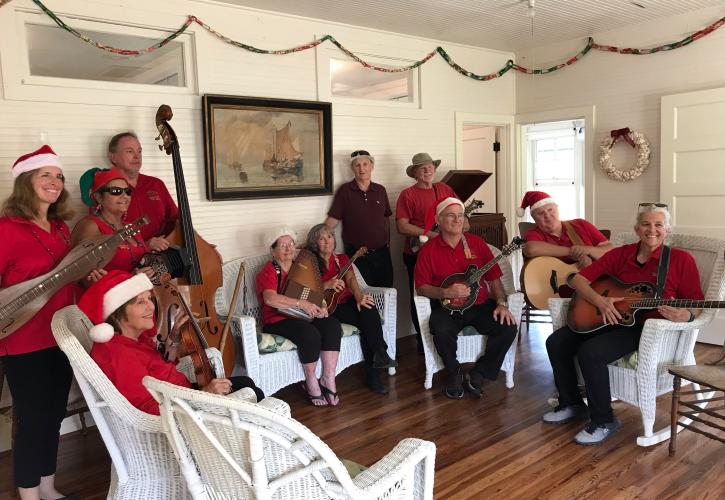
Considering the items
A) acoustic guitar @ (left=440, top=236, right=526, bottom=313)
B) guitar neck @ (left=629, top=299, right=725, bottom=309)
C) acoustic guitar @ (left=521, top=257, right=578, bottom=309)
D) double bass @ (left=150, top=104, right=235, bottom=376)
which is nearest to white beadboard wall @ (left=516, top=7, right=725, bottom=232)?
acoustic guitar @ (left=521, top=257, right=578, bottom=309)

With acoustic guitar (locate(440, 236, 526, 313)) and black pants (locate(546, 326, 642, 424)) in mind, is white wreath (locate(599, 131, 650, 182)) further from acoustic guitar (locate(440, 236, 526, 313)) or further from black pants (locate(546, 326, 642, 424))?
black pants (locate(546, 326, 642, 424))

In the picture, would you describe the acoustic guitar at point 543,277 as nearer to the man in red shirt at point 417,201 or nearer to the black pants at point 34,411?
the man in red shirt at point 417,201

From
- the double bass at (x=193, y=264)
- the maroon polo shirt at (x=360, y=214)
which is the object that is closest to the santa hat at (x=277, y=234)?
the double bass at (x=193, y=264)

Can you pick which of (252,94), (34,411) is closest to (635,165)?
(252,94)

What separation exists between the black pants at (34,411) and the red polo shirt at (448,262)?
2152 mm

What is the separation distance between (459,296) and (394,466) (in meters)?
2.06

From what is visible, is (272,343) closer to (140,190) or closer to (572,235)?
(140,190)

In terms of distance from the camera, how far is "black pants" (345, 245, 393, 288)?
173 inches

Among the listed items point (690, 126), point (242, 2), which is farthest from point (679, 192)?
point (242, 2)

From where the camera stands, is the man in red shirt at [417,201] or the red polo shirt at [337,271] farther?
the man in red shirt at [417,201]

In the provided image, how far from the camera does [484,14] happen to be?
4.45m

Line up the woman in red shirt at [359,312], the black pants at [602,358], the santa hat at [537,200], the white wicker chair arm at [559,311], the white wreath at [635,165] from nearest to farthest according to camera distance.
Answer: the black pants at [602,358]
the white wicker chair arm at [559,311]
the woman in red shirt at [359,312]
the santa hat at [537,200]
the white wreath at [635,165]

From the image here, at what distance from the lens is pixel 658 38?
476cm

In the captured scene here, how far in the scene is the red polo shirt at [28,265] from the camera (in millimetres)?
2336
